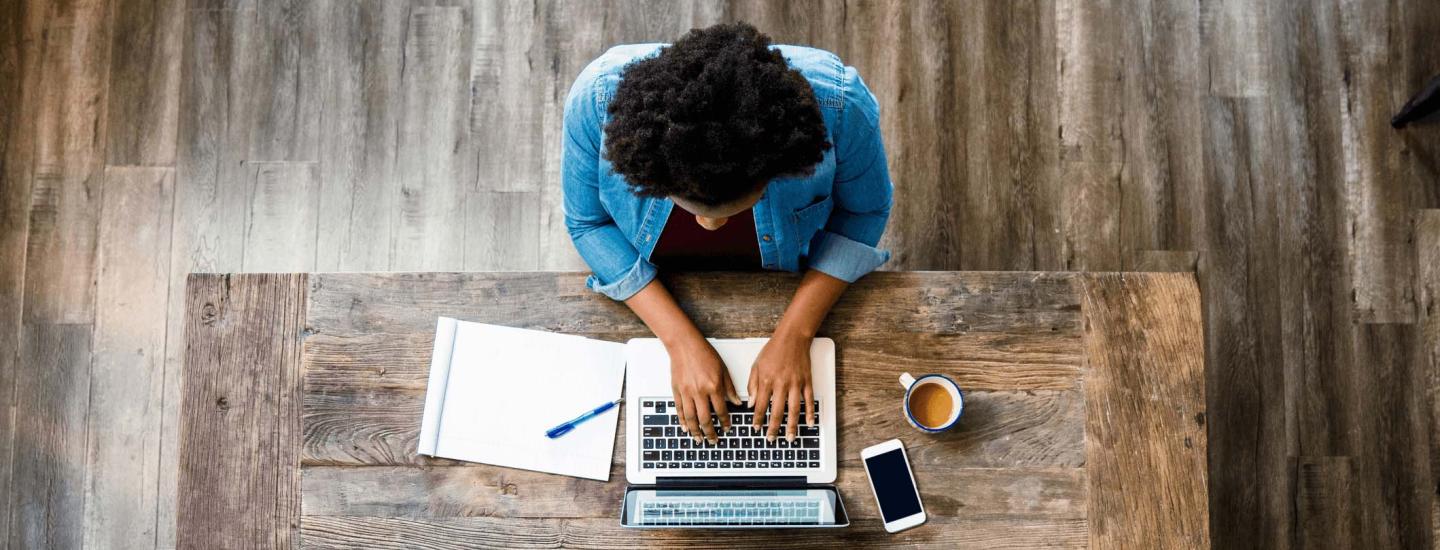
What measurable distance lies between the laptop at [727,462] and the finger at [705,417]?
0.02m

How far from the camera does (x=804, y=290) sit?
4.00ft

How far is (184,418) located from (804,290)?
95 cm

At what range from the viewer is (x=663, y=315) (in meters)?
1.21

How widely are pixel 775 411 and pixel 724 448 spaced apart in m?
0.10

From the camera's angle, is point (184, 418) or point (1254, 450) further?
point (1254, 450)

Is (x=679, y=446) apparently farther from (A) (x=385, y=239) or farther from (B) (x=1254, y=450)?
(B) (x=1254, y=450)

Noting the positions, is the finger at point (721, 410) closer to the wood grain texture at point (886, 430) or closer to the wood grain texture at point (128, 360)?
the wood grain texture at point (886, 430)

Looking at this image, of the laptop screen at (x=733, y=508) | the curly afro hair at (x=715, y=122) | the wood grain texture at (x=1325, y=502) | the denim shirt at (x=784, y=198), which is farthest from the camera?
the wood grain texture at (x=1325, y=502)

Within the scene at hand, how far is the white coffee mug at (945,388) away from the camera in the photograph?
3.94ft

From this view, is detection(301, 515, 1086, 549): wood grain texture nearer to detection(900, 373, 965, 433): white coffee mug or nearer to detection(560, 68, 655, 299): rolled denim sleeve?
detection(900, 373, 965, 433): white coffee mug

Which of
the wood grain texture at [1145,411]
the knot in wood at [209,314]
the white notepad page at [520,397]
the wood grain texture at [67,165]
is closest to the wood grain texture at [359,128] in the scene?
the wood grain texture at [67,165]

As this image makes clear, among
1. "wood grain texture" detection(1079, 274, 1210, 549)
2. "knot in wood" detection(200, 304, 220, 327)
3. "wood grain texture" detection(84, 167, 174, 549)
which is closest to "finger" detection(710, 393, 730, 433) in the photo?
"wood grain texture" detection(1079, 274, 1210, 549)

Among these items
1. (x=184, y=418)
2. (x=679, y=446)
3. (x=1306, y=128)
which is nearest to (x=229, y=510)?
(x=184, y=418)

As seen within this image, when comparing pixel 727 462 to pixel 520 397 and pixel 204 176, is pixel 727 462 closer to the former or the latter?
pixel 520 397
